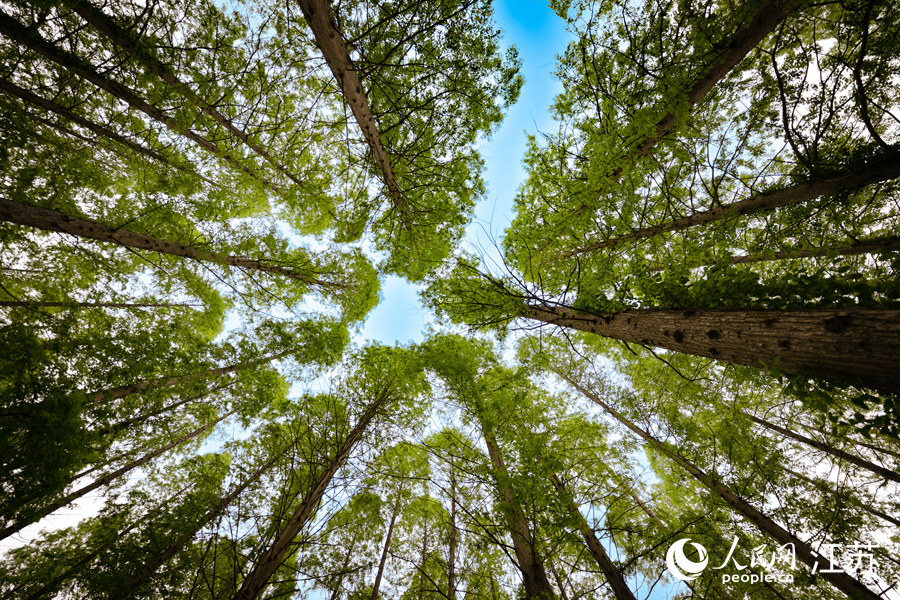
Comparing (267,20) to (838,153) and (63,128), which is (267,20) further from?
(838,153)

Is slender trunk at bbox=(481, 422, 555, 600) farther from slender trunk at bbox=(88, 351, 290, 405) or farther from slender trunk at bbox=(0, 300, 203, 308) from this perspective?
slender trunk at bbox=(0, 300, 203, 308)

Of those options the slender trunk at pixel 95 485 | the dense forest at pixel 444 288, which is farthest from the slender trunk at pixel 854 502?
the slender trunk at pixel 95 485

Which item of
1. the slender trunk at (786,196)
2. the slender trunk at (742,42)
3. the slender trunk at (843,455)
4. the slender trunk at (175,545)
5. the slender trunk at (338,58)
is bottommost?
the slender trunk at (175,545)

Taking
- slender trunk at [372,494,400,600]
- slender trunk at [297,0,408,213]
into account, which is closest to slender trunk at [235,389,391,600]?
slender trunk at [372,494,400,600]

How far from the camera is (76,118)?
505 centimetres

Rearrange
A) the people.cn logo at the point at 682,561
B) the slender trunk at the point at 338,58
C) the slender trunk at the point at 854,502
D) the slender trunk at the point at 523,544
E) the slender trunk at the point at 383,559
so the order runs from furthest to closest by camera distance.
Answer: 1. the slender trunk at the point at 383,559
2. the slender trunk at the point at 854,502
3. the people.cn logo at the point at 682,561
4. the slender trunk at the point at 338,58
5. the slender trunk at the point at 523,544

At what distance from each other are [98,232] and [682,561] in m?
10.6

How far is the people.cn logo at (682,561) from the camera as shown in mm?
4234

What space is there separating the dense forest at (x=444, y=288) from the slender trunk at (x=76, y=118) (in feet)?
0.23

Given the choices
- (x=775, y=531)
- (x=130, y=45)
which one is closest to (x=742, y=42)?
(x=775, y=531)

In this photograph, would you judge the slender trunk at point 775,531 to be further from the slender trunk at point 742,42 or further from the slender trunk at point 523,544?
the slender trunk at point 742,42

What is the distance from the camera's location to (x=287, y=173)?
21.9 ft

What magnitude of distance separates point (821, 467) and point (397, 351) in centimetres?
1047

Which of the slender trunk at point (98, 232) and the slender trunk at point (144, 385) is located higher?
the slender trunk at point (98, 232)
